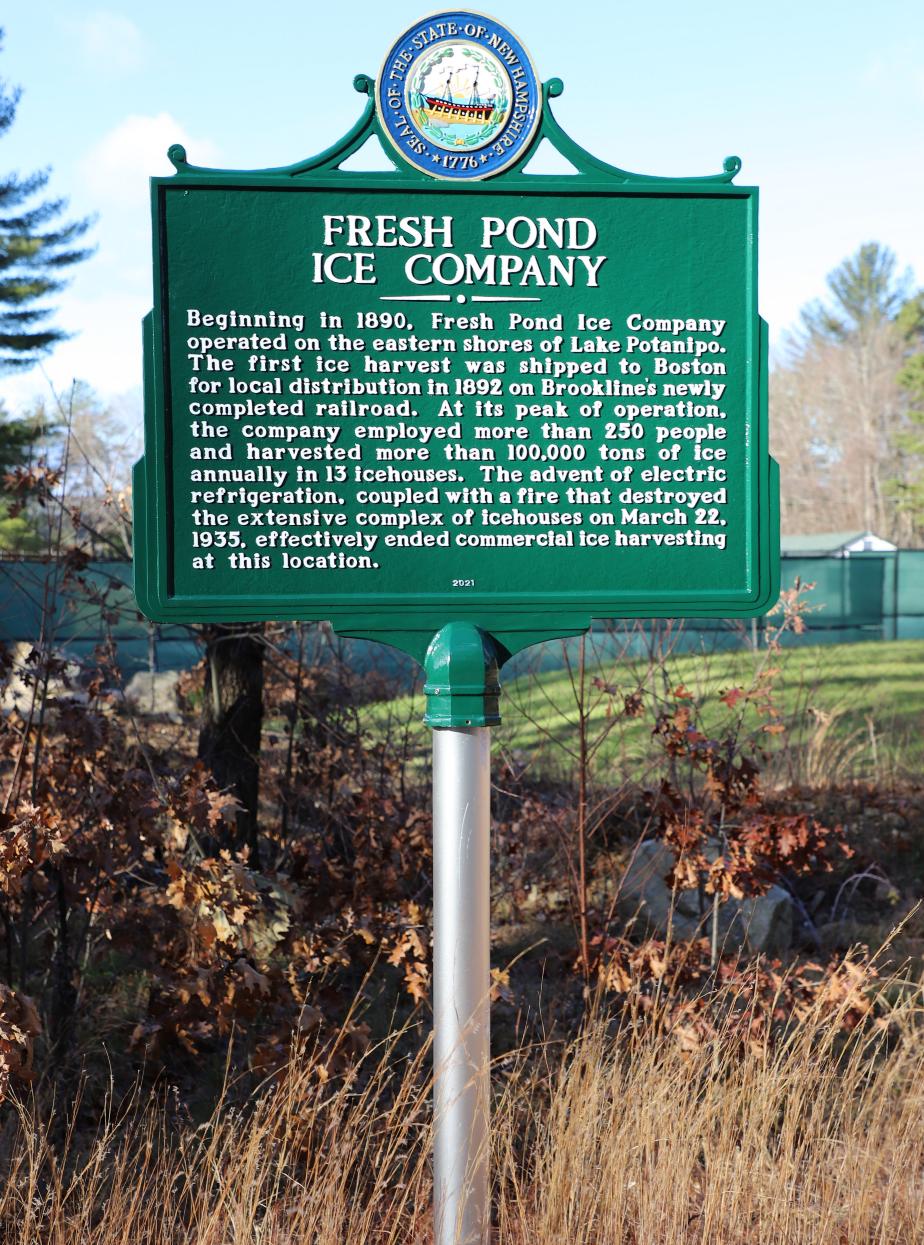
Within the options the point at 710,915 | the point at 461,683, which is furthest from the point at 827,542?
the point at 461,683

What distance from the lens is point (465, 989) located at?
329cm

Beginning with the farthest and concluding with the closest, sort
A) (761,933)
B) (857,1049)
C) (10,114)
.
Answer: (10,114)
(761,933)
(857,1049)

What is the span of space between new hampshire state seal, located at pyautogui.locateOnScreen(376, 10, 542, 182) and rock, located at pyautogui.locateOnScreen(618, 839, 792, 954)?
12.3 feet

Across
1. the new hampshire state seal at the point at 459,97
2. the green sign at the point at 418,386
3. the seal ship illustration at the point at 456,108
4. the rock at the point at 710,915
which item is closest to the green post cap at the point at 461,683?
the green sign at the point at 418,386

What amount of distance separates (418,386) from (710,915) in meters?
3.70

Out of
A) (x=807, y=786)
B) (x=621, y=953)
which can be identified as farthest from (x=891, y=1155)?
(x=807, y=786)

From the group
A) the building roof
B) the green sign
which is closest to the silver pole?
the green sign

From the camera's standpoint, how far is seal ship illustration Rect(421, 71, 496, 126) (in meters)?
3.35

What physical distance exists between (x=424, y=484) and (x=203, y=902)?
1.82m

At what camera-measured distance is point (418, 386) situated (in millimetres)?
3434

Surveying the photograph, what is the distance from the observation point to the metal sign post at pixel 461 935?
10.7 feet

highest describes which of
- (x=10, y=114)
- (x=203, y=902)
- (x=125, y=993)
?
(x=10, y=114)

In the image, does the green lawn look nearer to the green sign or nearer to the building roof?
the green sign

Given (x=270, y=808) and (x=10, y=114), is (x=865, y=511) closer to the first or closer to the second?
(x=10, y=114)
